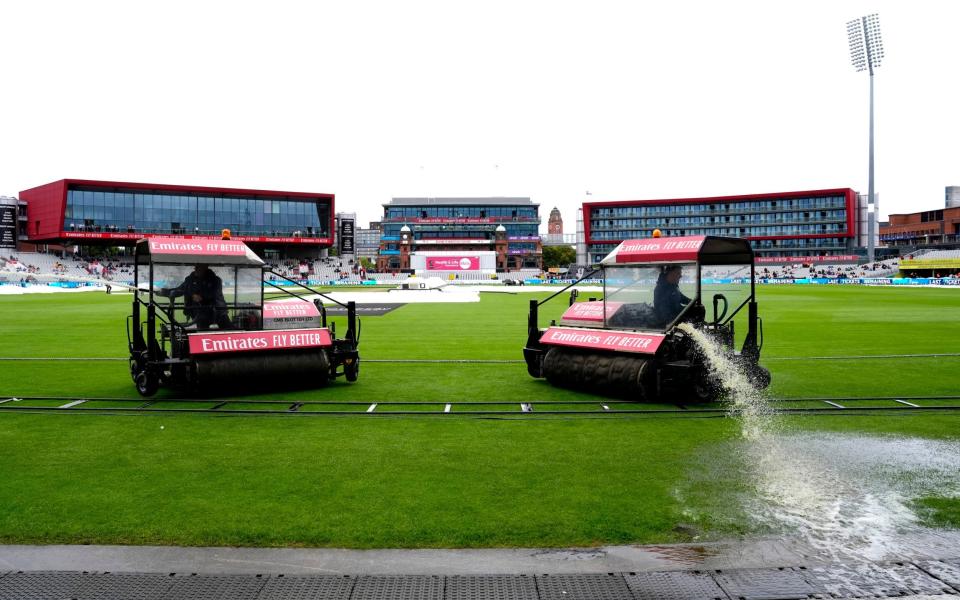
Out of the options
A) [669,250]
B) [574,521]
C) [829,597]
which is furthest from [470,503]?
[669,250]

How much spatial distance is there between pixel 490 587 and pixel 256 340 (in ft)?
25.1

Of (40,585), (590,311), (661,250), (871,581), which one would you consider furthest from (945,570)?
(590,311)

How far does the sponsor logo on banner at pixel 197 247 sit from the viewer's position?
10.7m

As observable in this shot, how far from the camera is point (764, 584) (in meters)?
4.32

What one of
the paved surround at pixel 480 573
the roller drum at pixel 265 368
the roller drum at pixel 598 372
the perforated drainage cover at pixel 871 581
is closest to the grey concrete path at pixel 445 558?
the paved surround at pixel 480 573

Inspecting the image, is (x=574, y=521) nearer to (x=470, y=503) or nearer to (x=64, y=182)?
(x=470, y=503)

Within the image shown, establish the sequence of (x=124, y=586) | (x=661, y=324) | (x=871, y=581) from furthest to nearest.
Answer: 1. (x=661, y=324)
2. (x=871, y=581)
3. (x=124, y=586)

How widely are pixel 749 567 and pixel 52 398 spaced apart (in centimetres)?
1017

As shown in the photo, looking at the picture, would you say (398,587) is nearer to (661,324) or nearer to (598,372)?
(598,372)

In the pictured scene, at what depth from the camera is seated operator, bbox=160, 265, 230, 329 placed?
1092 centimetres

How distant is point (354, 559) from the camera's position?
15.3 ft

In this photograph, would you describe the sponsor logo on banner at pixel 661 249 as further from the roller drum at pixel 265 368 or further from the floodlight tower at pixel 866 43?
the floodlight tower at pixel 866 43

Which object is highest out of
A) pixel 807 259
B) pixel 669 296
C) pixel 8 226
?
pixel 8 226

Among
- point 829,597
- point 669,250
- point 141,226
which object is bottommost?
point 829,597
